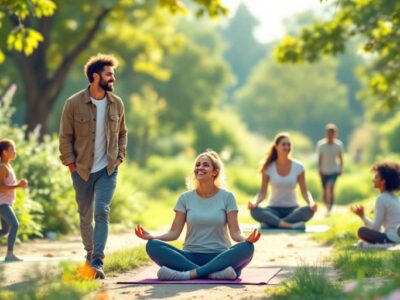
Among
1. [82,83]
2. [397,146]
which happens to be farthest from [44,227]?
[82,83]

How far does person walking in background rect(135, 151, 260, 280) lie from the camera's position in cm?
1070

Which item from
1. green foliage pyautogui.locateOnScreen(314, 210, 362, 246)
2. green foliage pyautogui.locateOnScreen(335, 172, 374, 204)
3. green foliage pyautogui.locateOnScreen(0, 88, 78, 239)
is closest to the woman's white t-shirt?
green foliage pyautogui.locateOnScreen(314, 210, 362, 246)

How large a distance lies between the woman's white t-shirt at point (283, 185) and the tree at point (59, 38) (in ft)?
8.86

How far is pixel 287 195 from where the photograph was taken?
17906 mm

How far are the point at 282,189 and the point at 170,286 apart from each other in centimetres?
774

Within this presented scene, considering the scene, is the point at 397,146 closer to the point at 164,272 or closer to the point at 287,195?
the point at 287,195

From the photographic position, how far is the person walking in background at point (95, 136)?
1129 centimetres

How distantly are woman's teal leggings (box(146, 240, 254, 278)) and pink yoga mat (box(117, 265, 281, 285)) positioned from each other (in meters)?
0.15

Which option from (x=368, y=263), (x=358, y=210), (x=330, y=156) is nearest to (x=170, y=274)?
(x=368, y=263)

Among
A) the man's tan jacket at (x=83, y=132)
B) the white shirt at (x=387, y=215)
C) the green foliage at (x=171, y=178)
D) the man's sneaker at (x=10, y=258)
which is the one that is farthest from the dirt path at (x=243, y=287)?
the green foliage at (x=171, y=178)

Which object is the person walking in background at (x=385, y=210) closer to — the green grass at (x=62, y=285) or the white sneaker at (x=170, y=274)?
the green grass at (x=62, y=285)

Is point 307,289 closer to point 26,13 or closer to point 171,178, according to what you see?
point 26,13

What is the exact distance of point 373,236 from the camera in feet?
45.7

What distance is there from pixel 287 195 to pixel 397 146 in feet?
129
